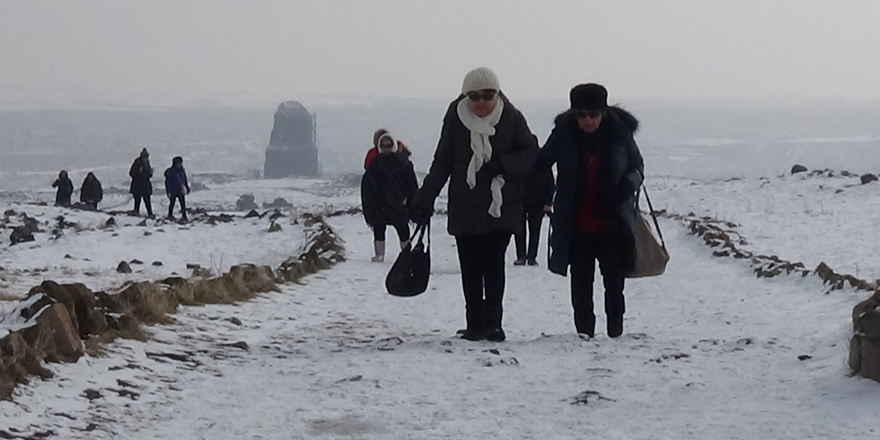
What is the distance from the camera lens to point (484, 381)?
564cm

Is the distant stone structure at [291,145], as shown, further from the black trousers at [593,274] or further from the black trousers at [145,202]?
the black trousers at [593,274]

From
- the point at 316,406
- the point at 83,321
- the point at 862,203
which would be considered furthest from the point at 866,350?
the point at 862,203

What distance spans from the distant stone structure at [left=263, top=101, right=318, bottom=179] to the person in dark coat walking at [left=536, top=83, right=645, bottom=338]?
134635mm

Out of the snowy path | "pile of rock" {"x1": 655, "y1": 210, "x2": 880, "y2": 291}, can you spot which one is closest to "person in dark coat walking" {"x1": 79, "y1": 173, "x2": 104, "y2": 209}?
"pile of rock" {"x1": 655, "y1": 210, "x2": 880, "y2": 291}

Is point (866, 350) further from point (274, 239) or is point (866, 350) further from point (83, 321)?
point (274, 239)

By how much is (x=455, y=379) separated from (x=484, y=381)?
0.16 m

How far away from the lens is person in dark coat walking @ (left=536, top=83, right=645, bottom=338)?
701 cm

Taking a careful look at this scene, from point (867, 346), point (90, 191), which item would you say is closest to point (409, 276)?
point (867, 346)

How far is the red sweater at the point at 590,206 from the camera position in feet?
23.2

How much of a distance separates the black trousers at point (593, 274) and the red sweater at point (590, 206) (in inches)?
2.3

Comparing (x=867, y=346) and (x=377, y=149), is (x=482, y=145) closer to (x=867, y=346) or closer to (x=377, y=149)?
(x=867, y=346)

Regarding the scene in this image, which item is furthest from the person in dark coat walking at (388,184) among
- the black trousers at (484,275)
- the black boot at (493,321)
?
the black boot at (493,321)

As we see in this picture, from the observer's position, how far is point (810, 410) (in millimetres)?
4801

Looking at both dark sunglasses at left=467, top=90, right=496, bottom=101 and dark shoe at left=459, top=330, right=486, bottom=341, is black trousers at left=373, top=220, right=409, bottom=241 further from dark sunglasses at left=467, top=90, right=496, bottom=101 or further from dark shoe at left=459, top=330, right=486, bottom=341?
dark sunglasses at left=467, top=90, right=496, bottom=101
